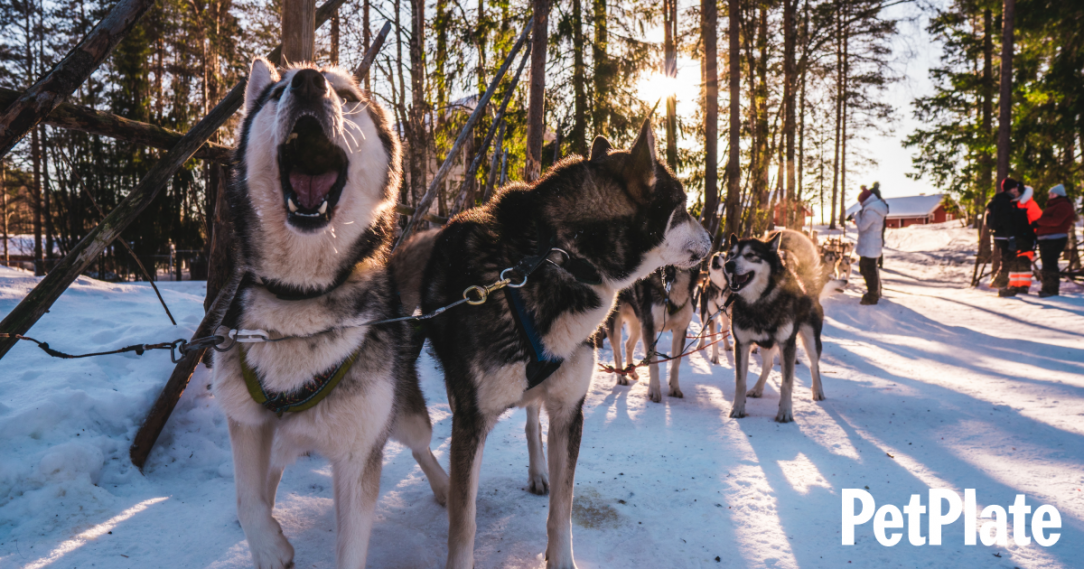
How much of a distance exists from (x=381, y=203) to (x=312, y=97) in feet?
1.55

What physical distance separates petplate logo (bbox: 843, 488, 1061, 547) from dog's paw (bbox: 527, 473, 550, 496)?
62.0 inches

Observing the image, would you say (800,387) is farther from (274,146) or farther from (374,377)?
(274,146)

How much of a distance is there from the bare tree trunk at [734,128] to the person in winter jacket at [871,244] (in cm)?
301

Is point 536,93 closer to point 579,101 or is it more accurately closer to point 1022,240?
point 579,101

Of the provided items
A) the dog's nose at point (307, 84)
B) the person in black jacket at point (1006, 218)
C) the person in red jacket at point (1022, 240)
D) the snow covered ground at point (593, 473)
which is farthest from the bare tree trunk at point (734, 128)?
the dog's nose at point (307, 84)

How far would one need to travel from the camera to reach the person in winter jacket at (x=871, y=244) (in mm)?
11703

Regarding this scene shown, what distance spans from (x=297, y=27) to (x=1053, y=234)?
14681 mm

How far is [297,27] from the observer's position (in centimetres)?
334

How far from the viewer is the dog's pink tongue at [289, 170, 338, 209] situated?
1775 millimetres

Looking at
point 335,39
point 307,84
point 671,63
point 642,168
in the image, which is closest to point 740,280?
point 642,168

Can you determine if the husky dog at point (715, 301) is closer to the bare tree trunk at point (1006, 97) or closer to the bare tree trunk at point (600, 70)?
the bare tree trunk at point (600, 70)

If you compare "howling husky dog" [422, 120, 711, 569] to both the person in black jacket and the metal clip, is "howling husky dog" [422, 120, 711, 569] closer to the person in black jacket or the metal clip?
the metal clip

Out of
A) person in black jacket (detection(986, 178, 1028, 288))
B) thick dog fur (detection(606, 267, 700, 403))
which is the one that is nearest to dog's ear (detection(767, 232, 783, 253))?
thick dog fur (detection(606, 267, 700, 403))

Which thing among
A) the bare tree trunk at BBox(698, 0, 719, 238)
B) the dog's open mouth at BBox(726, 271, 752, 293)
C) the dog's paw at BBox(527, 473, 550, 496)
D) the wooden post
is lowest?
the dog's paw at BBox(527, 473, 550, 496)
